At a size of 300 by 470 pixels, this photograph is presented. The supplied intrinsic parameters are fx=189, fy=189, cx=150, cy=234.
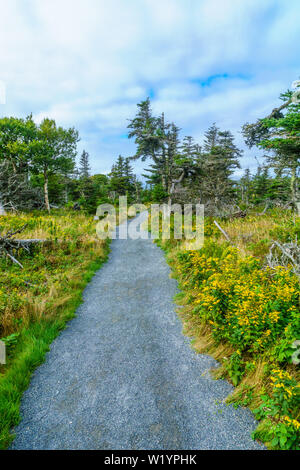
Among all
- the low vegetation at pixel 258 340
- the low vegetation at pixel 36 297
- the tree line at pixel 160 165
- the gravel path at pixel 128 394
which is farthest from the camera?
the tree line at pixel 160 165

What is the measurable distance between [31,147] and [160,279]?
20.3 meters

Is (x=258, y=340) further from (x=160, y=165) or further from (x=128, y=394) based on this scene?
(x=160, y=165)

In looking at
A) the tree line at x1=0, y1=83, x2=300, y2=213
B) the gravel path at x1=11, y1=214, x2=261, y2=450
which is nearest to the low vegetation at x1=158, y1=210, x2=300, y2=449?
the gravel path at x1=11, y1=214, x2=261, y2=450

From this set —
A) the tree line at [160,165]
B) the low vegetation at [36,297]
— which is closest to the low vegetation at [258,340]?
the low vegetation at [36,297]

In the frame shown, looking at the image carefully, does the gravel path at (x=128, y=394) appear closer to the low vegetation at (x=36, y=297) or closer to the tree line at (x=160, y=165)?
the low vegetation at (x=36, y=297)

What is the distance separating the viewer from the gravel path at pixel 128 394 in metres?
2.34

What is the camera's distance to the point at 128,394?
2.92 meters

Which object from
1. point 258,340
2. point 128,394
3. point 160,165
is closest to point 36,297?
point 128,394

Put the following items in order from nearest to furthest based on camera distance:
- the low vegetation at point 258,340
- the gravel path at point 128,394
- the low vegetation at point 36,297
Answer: the low vegetation at point 258,340
the gravel path at point 128,394
the low vegetation at point 36,297

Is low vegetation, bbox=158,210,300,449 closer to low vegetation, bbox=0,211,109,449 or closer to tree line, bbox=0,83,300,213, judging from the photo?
low vegetation, bbox=0,211,109,449

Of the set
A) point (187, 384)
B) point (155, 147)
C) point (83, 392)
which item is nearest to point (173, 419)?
point (187, 384)

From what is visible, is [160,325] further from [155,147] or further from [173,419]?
[155,147]

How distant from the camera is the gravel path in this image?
2.34m

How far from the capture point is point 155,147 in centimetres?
2230
